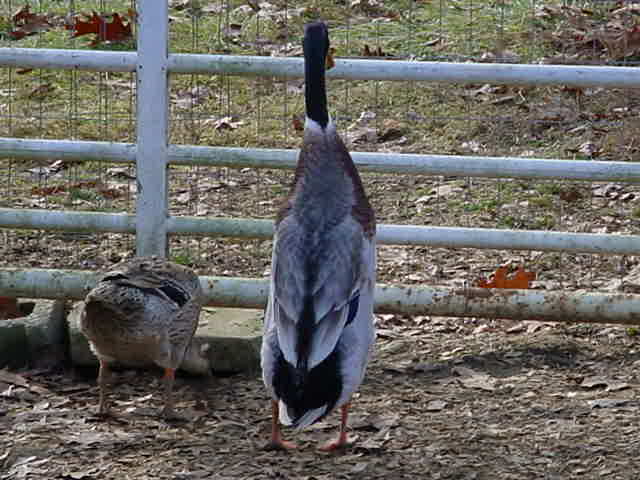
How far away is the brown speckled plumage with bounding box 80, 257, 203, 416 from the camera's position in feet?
15.8

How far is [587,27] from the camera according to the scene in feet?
29.2

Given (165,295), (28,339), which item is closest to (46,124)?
(28,339)

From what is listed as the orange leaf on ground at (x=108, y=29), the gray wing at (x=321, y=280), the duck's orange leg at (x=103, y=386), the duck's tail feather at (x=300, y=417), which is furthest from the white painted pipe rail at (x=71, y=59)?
the orange leaf on ground at (x=108, y=29)

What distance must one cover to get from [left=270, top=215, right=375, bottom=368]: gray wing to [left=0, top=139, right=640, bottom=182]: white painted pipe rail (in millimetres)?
867

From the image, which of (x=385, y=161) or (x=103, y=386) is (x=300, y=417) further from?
(x=385, y=161)

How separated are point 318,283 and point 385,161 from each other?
123 centimetres

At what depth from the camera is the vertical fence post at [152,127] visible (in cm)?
551

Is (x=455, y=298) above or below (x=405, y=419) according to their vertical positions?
above

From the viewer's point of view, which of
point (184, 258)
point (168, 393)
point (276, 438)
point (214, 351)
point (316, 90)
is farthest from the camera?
point (184, 258)

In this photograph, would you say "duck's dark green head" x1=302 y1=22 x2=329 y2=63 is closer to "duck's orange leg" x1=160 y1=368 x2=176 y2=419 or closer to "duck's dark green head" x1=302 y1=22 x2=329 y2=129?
"duck's dark green head" x1=302 y1=22 x2=329 y2=129

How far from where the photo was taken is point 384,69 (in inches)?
219

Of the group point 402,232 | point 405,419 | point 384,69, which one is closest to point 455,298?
point 402,232

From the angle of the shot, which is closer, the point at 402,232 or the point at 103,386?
A: the point at 103,386

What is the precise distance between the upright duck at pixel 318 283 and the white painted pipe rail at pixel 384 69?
16.8 inches
